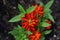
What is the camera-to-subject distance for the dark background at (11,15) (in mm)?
2051

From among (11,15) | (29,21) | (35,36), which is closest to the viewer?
(29,21)

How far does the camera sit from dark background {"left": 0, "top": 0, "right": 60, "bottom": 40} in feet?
6.73

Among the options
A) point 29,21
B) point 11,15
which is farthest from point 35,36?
point 11,15

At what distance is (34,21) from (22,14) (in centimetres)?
11

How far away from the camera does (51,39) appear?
2.04m

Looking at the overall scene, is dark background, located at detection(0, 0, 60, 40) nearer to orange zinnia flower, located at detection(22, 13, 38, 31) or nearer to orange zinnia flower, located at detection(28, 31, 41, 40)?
orange zinnia flower, located at detection(28, 31, 41, 40)

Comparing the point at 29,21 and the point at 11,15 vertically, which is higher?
the point at 29,21

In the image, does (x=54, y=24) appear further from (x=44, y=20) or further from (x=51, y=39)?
(x=44, y=20)

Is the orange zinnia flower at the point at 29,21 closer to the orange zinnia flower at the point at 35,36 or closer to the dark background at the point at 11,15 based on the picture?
the orange zinnia flower at the point at 35,36

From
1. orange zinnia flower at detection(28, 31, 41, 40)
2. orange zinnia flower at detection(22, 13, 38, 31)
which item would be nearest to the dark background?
orange zinnia flower at detection(28, 31, 41, 40)

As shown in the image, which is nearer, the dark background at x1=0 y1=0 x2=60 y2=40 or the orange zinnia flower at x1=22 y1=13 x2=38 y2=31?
the orange zinnia flower at x1=22 y1=13 x2=38 y2=31

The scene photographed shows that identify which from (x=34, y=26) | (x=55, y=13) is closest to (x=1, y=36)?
(x=34, y=26)

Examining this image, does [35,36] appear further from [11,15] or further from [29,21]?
[11,15]

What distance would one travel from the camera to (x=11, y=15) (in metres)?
2.14
